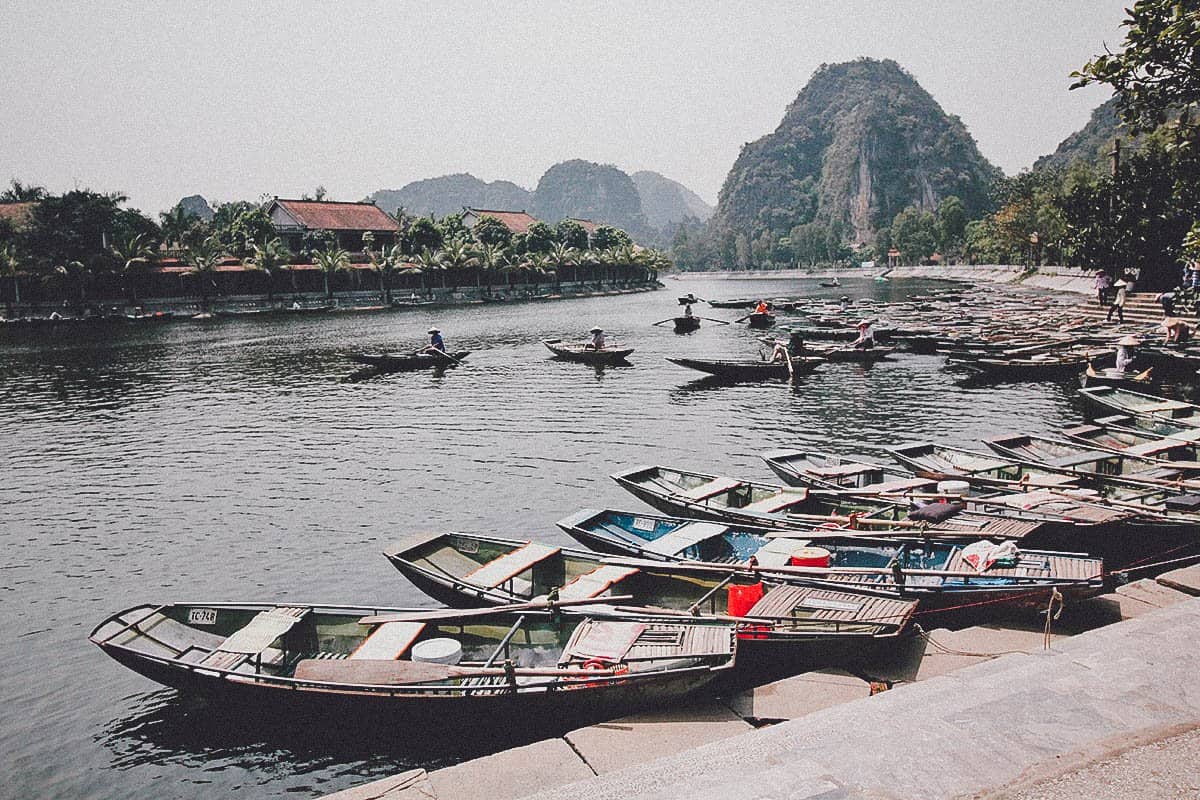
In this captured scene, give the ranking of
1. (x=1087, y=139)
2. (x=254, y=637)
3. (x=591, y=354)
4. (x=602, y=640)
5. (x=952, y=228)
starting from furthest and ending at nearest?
(x=1087, y=139), (x=952, y=228), (x=591, y=354), (x=254, y=637), (x=602, y=640)

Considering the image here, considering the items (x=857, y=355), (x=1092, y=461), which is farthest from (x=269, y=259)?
Answer: (x=1092, y=461)

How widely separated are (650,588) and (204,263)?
83.6 m

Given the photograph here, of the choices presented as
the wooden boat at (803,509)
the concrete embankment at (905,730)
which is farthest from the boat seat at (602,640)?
the wooden boat at (803,509)

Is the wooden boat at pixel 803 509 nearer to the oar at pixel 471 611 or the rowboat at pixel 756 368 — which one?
the oar at pixel 471 611

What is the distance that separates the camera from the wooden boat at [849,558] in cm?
1177

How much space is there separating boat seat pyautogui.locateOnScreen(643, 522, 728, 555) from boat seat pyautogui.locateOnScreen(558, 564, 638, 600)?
3.52ft

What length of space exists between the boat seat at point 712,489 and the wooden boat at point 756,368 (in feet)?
71.5

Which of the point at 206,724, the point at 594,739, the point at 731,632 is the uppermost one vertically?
the point at 731,632

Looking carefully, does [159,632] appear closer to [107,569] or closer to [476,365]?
[107,569]

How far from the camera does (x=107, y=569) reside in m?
17.8

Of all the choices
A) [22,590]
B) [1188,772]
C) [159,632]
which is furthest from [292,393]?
[1188,772]

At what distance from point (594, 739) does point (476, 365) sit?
40.5m

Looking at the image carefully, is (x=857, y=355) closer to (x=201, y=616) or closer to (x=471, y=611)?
(x=471, y=611)

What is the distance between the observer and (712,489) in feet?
56.1
